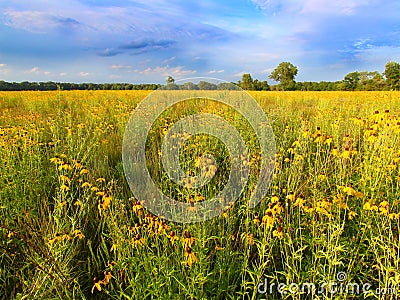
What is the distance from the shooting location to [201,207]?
6.70 feet

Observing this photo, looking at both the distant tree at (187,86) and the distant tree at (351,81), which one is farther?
the distant tree at (351,81)

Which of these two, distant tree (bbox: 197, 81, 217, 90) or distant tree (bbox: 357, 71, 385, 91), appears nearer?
distant tree (bbox: 197, 81, 217, 90)

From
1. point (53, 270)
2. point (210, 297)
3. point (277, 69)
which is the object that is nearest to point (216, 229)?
point (210, 297)

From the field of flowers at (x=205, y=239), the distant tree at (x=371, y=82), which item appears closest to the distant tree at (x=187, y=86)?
the field of flowers at (x=205, y=239)

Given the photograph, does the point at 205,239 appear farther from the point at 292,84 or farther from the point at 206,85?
the point at 292,84

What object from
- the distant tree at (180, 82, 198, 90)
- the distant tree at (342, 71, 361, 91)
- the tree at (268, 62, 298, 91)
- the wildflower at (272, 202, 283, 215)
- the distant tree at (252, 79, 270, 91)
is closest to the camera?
the wildflower at (272, 202, 283, 215)

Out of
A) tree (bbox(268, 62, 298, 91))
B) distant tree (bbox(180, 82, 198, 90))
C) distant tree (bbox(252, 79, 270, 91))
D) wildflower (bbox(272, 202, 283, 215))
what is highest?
tree (bbox(268, 62, 298, 91))

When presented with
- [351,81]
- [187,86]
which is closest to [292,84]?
[351,81]

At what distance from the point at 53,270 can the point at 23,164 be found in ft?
5.43

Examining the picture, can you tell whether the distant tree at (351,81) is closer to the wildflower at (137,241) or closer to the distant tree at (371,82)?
the distant tree at (371,82)

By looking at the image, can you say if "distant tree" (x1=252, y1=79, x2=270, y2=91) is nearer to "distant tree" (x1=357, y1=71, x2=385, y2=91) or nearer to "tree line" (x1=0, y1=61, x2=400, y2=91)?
"tree line" (x1=0, y1=61, x2=400, y2=91)

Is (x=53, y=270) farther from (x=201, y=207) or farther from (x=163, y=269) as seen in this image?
(x=201, y=207)

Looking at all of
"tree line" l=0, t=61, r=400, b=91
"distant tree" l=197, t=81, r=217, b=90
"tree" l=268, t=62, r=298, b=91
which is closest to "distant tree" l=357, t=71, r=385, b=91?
"tree line" l=0, t=61, r=400, b=91

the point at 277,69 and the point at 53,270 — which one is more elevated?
the point at 277,69
